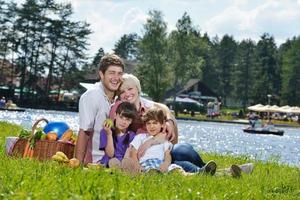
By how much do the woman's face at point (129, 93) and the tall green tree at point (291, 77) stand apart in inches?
3257

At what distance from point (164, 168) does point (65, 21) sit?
6488 cm

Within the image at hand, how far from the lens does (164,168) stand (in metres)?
7.86

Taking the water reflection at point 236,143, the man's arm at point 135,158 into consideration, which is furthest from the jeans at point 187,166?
the water reflection at point 236,143

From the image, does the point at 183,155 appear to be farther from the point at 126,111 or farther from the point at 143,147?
the point at 126,111

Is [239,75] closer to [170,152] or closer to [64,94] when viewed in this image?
[64,94]

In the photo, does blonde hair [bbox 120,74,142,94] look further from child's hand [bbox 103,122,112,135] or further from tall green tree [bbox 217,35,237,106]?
tall green tree [bbox 217,35,237,106]

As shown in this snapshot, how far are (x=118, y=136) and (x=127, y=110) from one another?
1.21 feet

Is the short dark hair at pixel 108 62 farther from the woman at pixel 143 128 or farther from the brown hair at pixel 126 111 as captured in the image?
the brown hair at pixel 126 111

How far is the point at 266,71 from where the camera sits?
322ft

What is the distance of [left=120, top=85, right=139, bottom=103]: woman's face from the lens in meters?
8.09

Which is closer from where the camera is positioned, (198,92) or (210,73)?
(198,92)

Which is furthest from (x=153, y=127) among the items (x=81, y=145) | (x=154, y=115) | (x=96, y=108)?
(x=81, y=145)

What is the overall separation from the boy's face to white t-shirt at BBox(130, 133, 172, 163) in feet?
0.22

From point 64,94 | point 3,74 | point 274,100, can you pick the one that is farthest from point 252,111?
point 3,74
